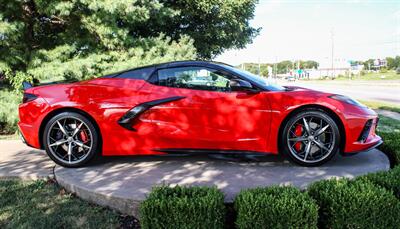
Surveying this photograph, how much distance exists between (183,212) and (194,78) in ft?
6.54

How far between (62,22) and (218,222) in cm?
776

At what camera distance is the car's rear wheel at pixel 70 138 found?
13.8 feet

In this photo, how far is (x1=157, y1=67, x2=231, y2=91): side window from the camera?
4168mm

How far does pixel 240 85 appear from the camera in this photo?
4.04m

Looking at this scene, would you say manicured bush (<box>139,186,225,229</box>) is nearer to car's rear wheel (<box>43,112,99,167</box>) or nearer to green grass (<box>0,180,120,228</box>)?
green grass (<box>0,180,120,228</box>)

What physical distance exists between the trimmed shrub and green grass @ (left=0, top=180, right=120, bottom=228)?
7.41ft

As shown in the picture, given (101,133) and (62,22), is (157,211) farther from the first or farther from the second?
(62,22)

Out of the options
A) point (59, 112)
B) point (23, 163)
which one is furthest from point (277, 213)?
point (23, 163)

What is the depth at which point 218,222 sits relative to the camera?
2662 mm

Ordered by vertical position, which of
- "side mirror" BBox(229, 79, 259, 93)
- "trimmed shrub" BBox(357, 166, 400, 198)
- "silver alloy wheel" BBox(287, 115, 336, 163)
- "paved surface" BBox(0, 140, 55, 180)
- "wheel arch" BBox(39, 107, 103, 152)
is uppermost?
"side mirror" BBox(229, 79, 259, 93)

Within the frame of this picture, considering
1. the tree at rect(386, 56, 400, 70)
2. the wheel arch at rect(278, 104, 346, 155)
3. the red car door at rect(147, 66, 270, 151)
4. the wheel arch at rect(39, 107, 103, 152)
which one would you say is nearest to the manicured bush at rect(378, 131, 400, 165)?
the wheel arch at rect(278, 104, 346, 155)

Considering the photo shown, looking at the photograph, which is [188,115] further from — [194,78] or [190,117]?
[194,78]

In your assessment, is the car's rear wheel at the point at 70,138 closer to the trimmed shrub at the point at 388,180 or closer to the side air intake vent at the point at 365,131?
the trimmed shrub at the point at 388,180

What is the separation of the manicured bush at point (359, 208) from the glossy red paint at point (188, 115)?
1306mm
